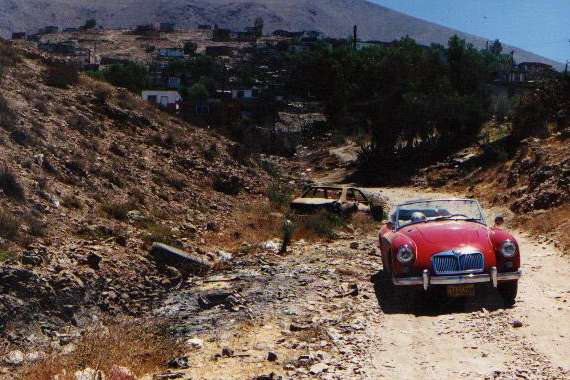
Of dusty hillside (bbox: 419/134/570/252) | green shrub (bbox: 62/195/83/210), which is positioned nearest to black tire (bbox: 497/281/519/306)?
dusty hillside (bbox: 419/134/570/252)

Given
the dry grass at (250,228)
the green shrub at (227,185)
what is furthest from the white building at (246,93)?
the dry grass at (250,228)

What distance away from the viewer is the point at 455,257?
894cm

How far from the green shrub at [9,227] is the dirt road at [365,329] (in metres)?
2.88

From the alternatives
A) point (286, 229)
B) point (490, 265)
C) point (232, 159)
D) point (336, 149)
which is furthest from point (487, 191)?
point (336, 149)

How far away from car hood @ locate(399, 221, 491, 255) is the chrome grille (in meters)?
0.12

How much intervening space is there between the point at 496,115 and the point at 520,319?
38.0m

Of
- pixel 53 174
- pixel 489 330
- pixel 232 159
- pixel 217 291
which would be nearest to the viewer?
pixel 489 330

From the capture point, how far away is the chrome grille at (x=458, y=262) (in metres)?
8.90

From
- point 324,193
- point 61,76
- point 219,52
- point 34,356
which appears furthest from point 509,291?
point 219,52

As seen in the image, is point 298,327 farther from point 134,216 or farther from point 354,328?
point 134,216

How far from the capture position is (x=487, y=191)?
27.3m

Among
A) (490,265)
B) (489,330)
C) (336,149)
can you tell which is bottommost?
(336,149)

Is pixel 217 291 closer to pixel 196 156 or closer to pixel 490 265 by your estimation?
pixel 490 265

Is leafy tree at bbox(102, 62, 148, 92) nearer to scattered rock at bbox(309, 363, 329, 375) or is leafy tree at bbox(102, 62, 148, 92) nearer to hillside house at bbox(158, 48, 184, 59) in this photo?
hillside house at bbox(158, 48, 184, 59)
